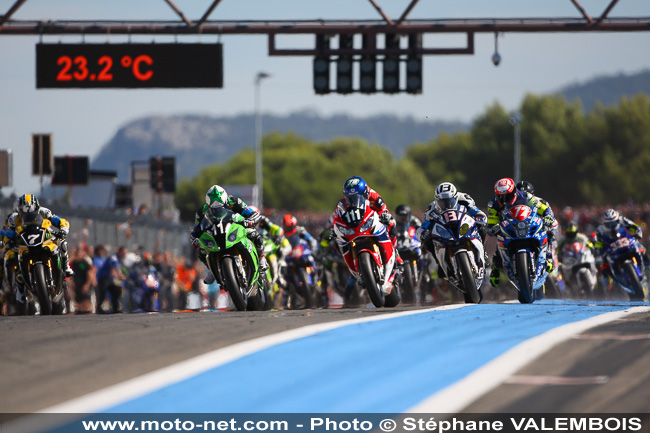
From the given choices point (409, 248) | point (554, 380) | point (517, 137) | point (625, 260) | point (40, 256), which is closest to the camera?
point (554, 380)

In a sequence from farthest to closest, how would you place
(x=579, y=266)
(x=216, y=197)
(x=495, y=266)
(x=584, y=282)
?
(x=579, y=266), (x=584, y=282), (x=495, y=266), (x=216, y=197)

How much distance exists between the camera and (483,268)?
14367mm

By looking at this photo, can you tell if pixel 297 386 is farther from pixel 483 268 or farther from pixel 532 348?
pixel 483 268

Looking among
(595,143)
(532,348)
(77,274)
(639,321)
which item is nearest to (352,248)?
(639,321)

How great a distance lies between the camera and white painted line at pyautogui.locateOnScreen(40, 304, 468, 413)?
6238mm

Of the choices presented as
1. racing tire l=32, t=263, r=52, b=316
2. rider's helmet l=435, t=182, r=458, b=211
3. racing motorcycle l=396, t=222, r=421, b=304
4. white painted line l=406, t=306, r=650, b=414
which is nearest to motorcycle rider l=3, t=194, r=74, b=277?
racing tire l=32, t=263, r=52, b=316

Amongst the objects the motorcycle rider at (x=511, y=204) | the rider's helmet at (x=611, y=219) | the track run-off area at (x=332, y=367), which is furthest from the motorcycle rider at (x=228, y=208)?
the rider's helmet at (x=611, y=219)

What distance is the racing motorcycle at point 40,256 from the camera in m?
14.5

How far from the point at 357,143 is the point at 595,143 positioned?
6174 cm

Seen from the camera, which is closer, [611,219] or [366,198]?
[366,198]

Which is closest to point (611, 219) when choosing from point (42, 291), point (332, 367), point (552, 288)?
point (552, 288)

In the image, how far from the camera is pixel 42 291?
14195 mm

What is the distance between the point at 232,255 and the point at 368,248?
5.02 ft

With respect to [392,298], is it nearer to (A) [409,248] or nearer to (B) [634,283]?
(A) [409,248]
